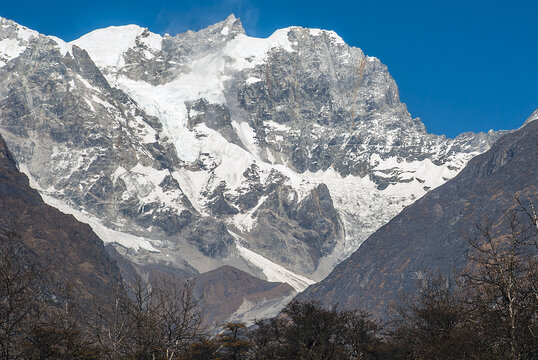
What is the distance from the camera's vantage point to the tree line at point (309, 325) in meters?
34.6

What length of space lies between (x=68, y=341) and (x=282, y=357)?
67.0ft

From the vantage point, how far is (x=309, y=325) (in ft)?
243

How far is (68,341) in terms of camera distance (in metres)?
48.7

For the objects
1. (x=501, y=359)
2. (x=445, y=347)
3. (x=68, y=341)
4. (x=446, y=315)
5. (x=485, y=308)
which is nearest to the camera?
(x=501, y=359)

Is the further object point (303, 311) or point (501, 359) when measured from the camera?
point (303, 311)

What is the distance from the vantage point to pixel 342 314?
79.6 meters

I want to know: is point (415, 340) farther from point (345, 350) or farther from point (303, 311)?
point (303, 311)

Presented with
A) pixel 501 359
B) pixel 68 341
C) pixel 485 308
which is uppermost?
pixel 485 308

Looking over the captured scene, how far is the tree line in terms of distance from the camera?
3456 centimetres

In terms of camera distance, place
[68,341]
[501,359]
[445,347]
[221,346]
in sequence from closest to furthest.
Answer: [501,359]
[445,347]
[68,341]
[221,346]

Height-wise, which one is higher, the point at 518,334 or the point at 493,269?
the point at 493,269

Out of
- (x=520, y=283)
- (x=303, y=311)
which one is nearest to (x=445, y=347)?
(x=520, y=283)

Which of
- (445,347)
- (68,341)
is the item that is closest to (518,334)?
(445,347)

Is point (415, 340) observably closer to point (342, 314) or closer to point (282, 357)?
point (282, 357)
